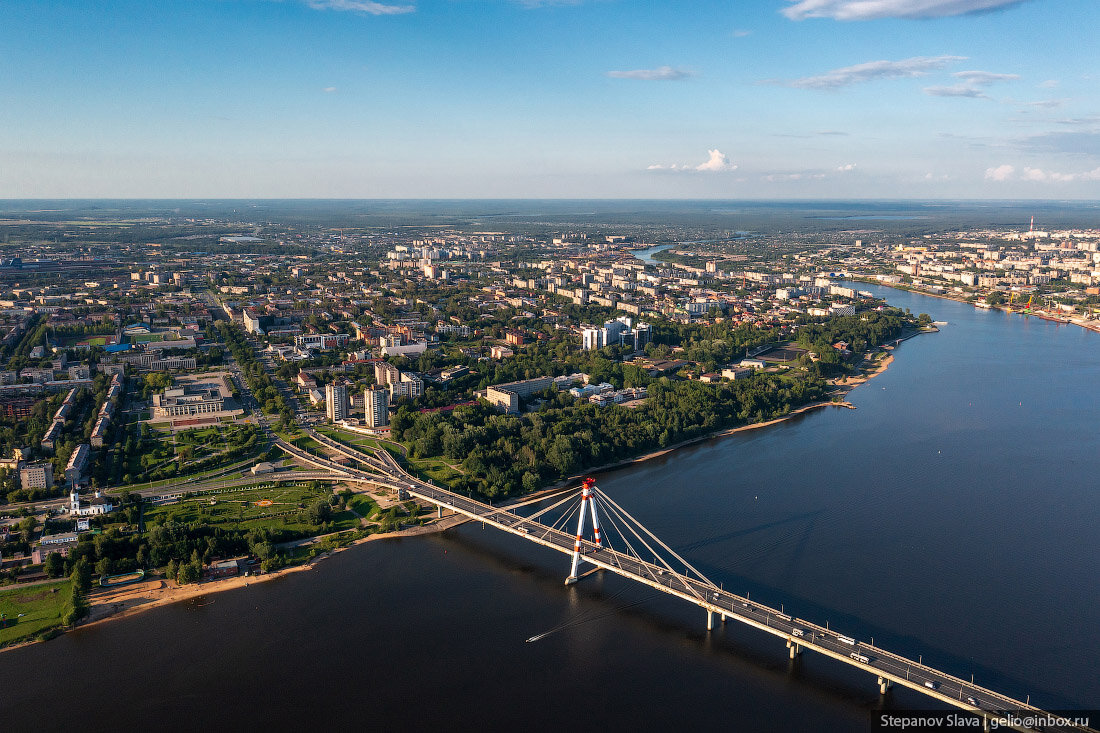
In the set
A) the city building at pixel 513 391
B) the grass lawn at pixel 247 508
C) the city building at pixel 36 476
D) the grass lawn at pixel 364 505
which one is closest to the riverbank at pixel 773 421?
the grass lawn at pixel 364 505

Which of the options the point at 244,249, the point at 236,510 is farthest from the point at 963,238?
the point at 236,510

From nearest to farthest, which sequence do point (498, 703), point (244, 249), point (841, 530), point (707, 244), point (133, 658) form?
point (498, 703), point (133, 658), point (841, 530), point (244, 249), point (707, 244)

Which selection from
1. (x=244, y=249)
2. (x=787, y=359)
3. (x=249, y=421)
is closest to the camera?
(x=249, y=421)

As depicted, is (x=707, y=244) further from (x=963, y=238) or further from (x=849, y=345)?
(x=849, y=345)

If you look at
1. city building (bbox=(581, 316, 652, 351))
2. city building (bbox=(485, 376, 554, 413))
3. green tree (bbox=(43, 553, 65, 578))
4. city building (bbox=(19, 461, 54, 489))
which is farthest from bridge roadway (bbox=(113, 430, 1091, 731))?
city building (bbox=(581, 316, 652, 351))

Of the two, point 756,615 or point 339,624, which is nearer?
point 756,615
